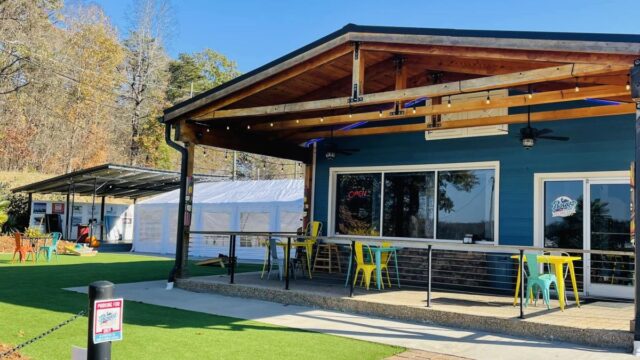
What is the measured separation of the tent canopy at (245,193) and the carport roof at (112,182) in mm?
1365

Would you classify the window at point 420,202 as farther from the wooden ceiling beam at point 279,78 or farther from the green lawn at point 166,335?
the green lawn at point 166,335

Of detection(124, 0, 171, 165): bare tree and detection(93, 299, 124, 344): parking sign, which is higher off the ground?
detection(124, 0, 171, 165): bare tree

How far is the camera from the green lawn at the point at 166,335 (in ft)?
16.9

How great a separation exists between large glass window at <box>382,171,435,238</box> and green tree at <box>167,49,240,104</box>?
105 feet

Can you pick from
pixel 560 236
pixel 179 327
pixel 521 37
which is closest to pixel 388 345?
pixel 179 327

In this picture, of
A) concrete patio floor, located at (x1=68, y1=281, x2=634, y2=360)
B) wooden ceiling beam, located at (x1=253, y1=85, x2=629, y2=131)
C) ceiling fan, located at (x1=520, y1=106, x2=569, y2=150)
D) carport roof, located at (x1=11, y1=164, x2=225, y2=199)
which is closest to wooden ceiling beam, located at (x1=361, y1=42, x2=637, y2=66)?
wooden ceiling beam, located at (x1=253, y1=85, x2=629, y2=131)

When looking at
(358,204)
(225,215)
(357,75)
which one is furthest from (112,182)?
(357,75)

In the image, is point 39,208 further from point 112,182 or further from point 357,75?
point 357,75

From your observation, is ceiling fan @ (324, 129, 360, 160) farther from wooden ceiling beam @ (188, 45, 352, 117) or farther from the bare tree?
the bare tree

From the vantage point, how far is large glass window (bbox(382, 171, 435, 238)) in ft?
33.0

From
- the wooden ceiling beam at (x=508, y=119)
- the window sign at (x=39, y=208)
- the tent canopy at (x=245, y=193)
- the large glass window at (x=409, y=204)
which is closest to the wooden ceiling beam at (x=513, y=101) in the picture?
the wooden ceiling beam at (x=508, y=119)

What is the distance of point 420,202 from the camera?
10.2 metres

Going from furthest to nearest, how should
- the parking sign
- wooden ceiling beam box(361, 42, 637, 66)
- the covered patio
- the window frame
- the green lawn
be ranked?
the window frame < the covered patio < wooden ceiling beam box(361, 42, 637, 66) < the green lawn < the parking sign

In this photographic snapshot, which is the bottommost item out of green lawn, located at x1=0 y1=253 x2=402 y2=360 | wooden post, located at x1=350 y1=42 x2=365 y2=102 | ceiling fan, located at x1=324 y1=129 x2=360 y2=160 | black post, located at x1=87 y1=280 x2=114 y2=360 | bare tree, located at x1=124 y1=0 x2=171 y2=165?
green lawn, located at x1=0 y1=253 x2=402 y2=360
